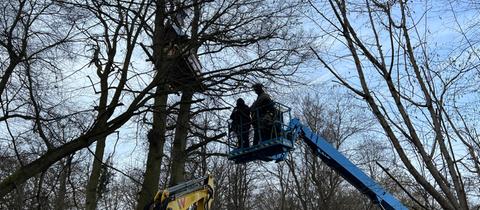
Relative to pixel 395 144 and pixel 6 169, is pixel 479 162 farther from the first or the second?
pixel 6 169

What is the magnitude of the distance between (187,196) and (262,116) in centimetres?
250

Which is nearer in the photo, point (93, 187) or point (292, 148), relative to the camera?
point (292, 148)

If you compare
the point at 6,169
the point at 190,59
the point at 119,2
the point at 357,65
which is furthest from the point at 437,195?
the point at 6,169

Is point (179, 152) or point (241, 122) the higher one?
point (179, 152)

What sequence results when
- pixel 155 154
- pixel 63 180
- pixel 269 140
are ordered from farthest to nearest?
pixel 63 180
pixel 155 154
pixel 269 140

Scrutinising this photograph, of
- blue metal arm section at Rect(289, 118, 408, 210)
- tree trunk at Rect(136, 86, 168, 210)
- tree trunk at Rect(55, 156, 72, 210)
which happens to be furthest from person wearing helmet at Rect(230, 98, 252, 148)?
tree trunk at Rect(55, 156, 72, 210)

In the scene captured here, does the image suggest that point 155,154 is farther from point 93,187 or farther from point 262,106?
point 93,187

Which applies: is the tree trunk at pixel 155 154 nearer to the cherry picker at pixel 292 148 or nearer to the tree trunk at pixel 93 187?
the cherry picker at pixel 292 148

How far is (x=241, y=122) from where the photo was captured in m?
10.1

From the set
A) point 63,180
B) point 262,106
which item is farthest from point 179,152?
point 262,106

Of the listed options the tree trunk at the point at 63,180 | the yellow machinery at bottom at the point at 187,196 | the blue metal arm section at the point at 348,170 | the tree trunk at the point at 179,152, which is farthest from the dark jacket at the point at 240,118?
the tree trunk at the point at 63,180

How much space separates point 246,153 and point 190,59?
2289mm

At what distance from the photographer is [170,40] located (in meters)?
8.23

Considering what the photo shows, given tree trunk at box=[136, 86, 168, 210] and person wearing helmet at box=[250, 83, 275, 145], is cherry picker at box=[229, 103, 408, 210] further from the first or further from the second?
tree trunk at box=[136, 86, 168, 210]
